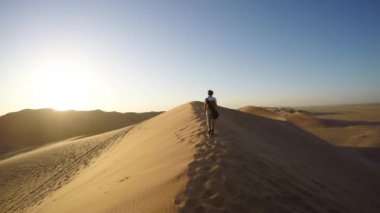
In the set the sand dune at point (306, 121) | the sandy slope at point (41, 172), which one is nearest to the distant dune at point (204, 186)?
the sandy slope at point (41, 172)

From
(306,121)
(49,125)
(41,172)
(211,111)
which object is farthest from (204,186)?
(49,125)

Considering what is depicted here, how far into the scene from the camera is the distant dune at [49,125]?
132 ft

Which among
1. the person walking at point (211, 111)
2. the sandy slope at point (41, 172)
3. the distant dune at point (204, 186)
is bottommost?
the sandy slope at point (41, 172)

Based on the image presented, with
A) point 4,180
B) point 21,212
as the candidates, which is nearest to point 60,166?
point 4,180

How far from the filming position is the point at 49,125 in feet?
142

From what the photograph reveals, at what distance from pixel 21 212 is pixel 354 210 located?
35.9ft

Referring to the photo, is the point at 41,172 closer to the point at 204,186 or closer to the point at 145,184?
the point at 145,184

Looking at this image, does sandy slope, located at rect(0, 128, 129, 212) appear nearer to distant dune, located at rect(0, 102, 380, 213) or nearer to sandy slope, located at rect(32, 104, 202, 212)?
distant dune, located at rect(0, 102, 380, 213)

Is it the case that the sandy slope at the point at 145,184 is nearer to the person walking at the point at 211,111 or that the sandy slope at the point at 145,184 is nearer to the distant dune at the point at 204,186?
the distant dune at the point at 204,186

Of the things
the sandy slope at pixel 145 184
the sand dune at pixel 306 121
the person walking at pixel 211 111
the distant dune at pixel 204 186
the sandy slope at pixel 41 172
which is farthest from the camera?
the sand dune at pixel 306 121

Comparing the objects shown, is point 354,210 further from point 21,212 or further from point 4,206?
point 4,206

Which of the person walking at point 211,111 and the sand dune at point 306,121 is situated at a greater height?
the person walking at point 211,111

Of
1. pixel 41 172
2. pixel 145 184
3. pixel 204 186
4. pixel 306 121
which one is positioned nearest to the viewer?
pixel 204 186

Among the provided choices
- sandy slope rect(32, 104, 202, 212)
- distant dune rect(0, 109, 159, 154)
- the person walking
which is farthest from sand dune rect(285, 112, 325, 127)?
the person walking
